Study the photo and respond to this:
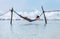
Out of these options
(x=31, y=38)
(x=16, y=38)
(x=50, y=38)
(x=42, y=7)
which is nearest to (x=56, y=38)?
(x=50, y=38)

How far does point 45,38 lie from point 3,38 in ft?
9.43

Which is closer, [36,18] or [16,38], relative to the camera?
[16,38]

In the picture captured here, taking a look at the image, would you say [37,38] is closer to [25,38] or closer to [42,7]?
[25,38]

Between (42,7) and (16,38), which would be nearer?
(16,38)

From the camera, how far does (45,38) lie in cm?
1591

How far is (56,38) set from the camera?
51.4 ft

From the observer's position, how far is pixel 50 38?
1586cm

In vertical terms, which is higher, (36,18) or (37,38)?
(36,18)

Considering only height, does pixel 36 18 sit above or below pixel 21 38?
above

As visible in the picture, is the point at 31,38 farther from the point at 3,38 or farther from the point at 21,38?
the point at 3,38

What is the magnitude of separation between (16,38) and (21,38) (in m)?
0.34

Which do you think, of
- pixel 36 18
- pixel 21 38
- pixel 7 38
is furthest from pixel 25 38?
pixel 36 18

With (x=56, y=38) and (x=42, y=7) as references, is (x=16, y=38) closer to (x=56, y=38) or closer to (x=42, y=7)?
(x=56, y=38)

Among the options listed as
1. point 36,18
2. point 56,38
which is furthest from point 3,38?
point 36,18
